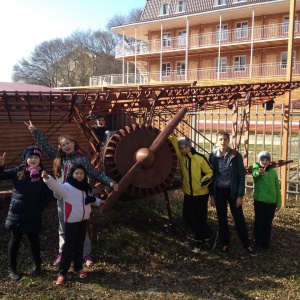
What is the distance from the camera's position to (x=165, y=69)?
1309 inches

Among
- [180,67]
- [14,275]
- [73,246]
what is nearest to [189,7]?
[180,67]

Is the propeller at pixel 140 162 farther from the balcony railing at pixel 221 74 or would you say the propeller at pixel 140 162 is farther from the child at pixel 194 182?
the balcony railing at pixel 221 74

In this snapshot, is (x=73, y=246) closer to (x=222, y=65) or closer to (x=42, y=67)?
(x=222, y=65)

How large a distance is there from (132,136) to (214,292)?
198 centimetres

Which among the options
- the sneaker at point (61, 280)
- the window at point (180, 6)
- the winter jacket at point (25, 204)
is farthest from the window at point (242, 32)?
the sneaker at point (61, 280)

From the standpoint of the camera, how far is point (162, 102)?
543 centimetres

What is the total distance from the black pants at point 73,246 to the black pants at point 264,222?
8.21ft

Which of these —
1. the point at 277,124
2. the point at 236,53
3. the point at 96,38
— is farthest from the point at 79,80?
the point at 277,124

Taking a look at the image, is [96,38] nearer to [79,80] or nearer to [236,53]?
[79,80]

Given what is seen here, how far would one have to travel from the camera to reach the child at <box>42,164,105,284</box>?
382cm

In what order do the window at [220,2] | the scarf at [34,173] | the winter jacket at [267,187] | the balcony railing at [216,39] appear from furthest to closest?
the window at [220,2], the balcony railing at [216,39], the winter jacket at [267,187], the scarf at [34,173]

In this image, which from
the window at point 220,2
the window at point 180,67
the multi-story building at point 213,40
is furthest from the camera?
the window at point 180,67

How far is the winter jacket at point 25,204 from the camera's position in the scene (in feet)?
12.7

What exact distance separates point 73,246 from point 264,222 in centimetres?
271
